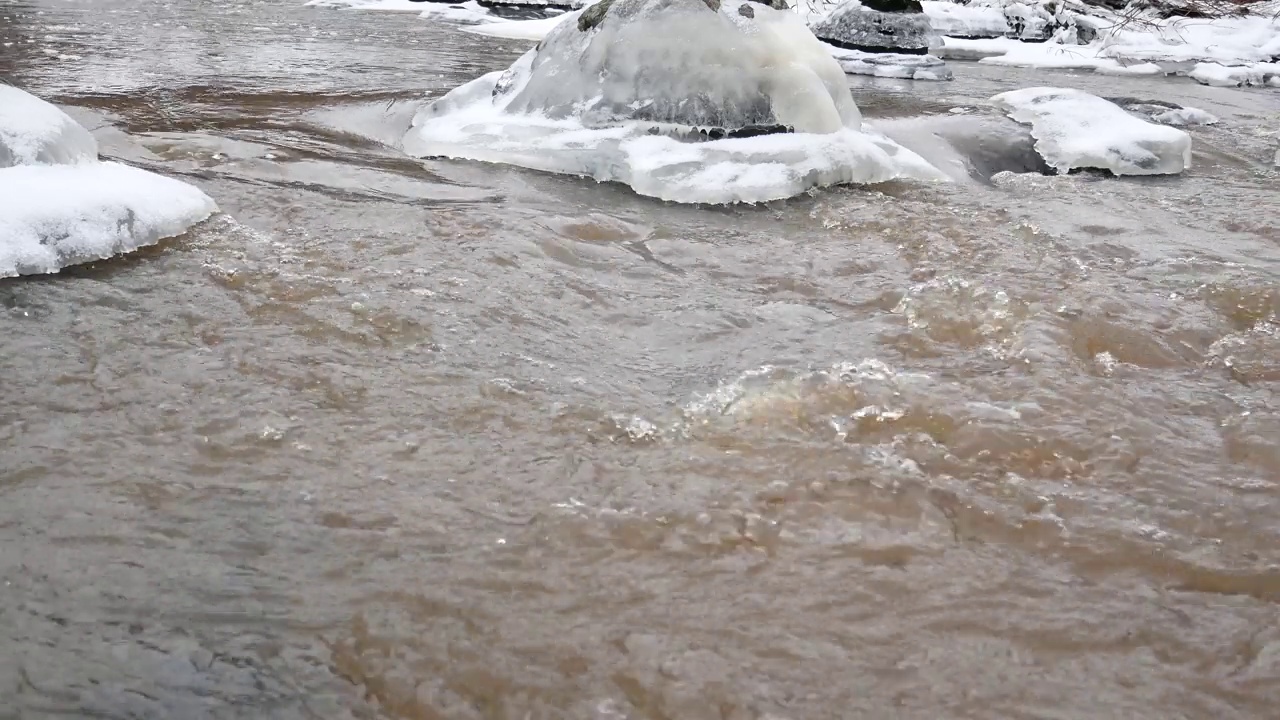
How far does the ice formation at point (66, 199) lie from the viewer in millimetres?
3129

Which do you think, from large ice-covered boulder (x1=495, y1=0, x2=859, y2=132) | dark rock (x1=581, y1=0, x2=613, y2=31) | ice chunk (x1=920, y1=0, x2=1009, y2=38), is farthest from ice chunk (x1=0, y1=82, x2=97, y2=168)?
ice chunk (x1=920, y1=0, x2=1009, y2=38)

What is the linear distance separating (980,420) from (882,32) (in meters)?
10.6

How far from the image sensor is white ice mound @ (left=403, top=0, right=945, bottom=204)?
4.71 m

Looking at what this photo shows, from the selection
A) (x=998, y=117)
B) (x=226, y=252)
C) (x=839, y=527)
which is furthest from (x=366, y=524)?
(x=998, y=117)

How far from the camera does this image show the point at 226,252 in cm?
332

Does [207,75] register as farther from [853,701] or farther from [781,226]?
[853,701]

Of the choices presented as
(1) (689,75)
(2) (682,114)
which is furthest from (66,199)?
(1) (689,75)

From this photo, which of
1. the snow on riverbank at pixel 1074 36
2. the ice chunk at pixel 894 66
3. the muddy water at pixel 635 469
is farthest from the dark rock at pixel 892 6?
the muddy water at pixel 635 469

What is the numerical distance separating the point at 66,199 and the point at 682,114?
9.75 feet

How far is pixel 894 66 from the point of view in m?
9.89

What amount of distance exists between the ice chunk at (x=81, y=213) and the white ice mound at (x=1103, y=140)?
4.74m

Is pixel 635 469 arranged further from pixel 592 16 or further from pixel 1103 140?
pixel 1103 140

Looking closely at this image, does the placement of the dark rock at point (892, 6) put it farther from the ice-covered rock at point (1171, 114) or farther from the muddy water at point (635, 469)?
the muddy water at point (635, 469)

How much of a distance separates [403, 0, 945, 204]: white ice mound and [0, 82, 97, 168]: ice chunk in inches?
67.7
